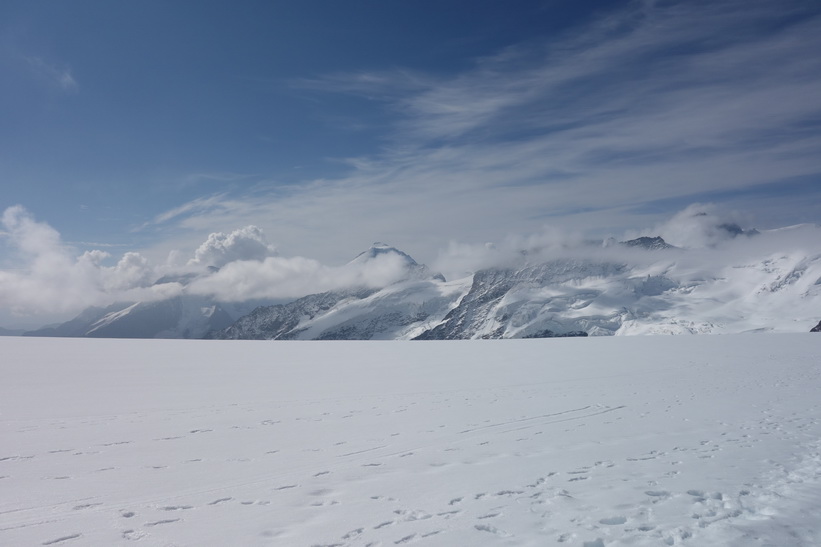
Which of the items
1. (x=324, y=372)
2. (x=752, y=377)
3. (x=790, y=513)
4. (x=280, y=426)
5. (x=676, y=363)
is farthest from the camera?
(x=676, y=363)

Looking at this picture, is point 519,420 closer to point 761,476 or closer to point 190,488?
point 761,476

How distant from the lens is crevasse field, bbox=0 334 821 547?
625 cm

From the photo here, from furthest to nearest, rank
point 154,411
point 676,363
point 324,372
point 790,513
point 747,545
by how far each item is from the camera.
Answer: point 676,363 → point 324,372 → point 154,411 → point 790,513 → point 747,545

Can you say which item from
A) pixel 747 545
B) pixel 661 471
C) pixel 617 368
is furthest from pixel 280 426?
pixel 617 368

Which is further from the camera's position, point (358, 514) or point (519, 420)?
point (519, 420)

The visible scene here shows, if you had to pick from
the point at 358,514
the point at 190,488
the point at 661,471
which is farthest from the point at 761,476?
the point at 190,488

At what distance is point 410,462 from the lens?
9.04m

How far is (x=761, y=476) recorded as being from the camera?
26.9ft

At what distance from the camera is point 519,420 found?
1245 centimetres

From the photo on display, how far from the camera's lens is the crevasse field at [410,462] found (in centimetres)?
625

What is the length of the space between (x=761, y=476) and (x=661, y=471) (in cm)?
155

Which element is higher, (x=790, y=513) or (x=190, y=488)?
(x=190, y=488)

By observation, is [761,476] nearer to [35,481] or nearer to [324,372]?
[35,481]

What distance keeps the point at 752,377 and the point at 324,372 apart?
18.1m
